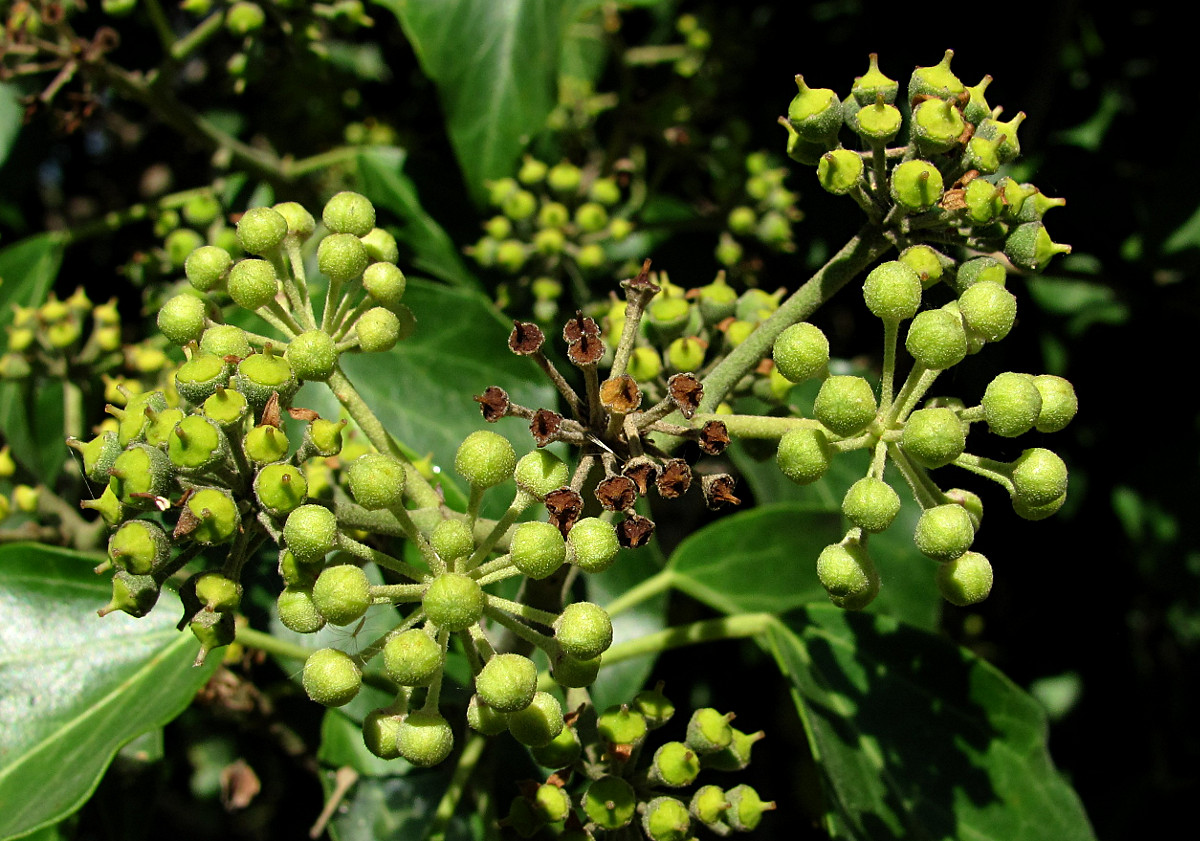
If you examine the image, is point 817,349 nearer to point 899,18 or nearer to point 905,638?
point 905,638

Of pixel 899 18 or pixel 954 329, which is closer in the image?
pixel 954 329

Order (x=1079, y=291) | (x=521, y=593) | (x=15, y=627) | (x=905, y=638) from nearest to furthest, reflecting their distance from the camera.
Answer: (x=521, y=593), (x=15, y=627), (x=905, y=638), (x=1079, y=291)

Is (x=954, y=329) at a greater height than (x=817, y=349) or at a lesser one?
greater

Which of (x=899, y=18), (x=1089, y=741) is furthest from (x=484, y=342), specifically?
(x=1089, y=741)

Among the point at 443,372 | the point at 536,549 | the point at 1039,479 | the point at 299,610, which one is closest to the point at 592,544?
the point at 536,549

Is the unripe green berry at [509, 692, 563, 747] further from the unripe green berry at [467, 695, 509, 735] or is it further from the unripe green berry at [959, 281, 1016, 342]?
the unripe green berry at [959, 281, 1016, 342]

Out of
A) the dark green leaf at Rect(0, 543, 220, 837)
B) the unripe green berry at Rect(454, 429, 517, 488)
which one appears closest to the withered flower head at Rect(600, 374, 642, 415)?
the unripe green berry at Rect(454, 429, 517, 488)
